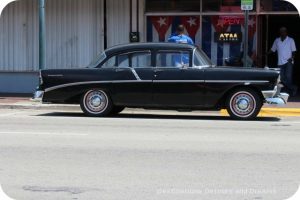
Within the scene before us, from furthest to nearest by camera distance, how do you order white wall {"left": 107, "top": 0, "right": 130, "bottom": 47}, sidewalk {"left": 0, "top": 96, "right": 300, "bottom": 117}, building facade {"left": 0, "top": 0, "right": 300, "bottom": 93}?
white wall {"left": 107, "top": 0, "right": 130, "bottom": 47}, building facade {"left": 0, "top": 0, "right": 300, "bottom": 93}, sidewalk {"left": 0, "top": 96, "right": 300, "bottom": 117}

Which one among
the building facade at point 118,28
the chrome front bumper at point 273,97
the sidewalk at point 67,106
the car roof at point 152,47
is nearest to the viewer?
the chrome front bumper at point 273,97

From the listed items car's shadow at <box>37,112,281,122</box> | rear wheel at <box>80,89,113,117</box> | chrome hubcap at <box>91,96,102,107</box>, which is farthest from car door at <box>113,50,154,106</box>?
car's shadow at <box>37,112,281,122</box>

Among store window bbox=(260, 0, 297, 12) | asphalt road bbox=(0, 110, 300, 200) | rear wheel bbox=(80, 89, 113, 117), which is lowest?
asphalt road bbox=(0, 110, 300, 200)

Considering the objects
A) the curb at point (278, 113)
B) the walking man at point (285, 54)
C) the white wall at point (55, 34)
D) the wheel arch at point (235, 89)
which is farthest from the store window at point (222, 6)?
the wheel arch at point (235, 89)

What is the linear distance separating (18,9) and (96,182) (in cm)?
1352

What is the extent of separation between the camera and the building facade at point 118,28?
1853 cm

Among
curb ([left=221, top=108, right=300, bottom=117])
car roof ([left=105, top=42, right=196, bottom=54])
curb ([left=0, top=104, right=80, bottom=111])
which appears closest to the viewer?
car roof ([left=105, top=42, right=196, bottom=54])

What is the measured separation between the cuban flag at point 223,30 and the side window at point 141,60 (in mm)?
5190

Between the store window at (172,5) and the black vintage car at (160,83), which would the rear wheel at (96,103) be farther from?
the store window at (172,5)

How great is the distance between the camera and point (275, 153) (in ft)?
29.5

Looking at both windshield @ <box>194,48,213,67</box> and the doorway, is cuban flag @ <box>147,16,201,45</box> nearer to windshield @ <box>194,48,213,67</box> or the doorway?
the doorway

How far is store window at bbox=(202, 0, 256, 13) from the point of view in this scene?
1825cm

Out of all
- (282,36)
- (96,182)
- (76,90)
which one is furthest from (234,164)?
(282,36)

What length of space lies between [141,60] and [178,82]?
1027 millimetres
